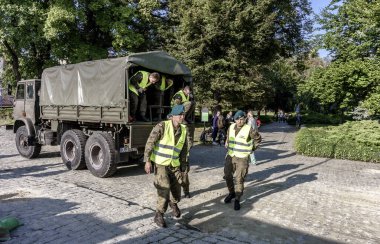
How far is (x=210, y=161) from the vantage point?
12109mm

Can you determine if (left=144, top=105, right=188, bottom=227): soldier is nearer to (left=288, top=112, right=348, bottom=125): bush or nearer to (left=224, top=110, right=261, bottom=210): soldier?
(left=224, top=110, right=261, bottom=210): soldier

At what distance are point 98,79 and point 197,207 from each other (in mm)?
4667

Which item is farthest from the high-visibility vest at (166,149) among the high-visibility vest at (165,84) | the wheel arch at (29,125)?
the wheel arch at (29,125)

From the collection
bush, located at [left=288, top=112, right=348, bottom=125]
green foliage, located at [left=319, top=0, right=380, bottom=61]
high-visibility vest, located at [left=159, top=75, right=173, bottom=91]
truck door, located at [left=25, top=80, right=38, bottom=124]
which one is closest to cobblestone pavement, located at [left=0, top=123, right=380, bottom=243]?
truck door, located at [left=25, top=80, right=38, bottom=124]

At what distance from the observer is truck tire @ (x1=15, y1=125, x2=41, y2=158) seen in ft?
37.7

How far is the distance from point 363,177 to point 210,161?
16.1 feet

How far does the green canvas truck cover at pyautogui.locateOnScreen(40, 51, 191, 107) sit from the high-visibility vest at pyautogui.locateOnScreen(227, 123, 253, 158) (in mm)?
3134

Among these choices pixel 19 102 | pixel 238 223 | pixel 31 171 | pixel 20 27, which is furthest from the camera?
pixel 20 27

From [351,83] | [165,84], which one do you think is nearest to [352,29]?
[351,83]

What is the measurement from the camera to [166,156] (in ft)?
18.4

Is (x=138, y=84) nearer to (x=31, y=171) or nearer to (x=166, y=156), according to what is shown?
(x=166, y=156)

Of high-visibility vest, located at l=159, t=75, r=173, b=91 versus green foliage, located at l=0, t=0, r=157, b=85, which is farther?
green foliage, located at l=0, t=0, r=157, b=85

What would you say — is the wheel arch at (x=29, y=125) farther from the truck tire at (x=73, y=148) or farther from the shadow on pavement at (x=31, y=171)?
the truck tire at (x=73, y=148)

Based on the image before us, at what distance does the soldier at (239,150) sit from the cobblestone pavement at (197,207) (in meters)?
0.44
